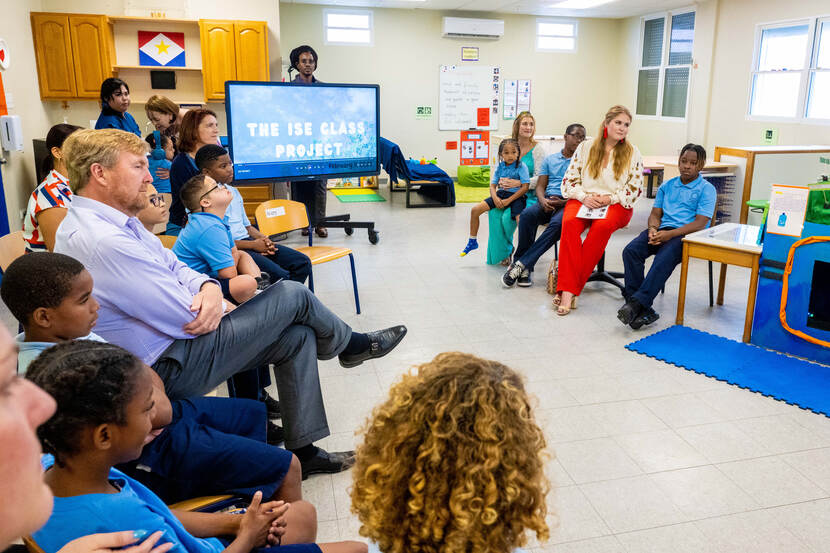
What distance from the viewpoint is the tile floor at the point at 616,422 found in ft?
6.57

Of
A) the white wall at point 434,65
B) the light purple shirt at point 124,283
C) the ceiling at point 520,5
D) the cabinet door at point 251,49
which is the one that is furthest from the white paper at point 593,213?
the white wall at point 434,65

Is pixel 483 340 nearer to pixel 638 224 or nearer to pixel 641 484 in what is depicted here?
pixel 641 484

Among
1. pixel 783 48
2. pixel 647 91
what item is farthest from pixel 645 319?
pixel 647 91

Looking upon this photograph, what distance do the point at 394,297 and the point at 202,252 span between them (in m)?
1.85

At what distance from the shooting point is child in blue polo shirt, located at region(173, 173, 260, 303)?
2.62m

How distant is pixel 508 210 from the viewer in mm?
5008

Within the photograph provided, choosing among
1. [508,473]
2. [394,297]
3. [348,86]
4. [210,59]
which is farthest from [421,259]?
[508,473]

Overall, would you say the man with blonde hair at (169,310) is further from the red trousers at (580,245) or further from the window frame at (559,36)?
the window frame at (559,36)

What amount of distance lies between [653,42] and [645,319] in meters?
7.66

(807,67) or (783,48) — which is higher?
(783,48)

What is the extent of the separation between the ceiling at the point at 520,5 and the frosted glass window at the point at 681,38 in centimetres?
20

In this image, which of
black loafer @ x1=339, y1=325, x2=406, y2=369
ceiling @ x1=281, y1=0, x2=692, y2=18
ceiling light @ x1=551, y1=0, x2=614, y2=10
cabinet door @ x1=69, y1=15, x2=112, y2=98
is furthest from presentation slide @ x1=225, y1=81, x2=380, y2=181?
ceiling light @ x1=551, y1=0, x2=614, y2=10

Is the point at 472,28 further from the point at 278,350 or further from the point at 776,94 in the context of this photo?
the point at 278,350

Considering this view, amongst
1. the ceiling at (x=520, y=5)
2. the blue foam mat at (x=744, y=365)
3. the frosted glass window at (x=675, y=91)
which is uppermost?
the ceiling at (x=520, y=5)
